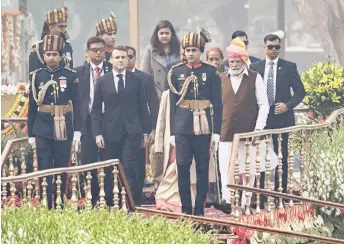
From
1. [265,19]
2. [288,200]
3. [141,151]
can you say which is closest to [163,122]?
[141,151]

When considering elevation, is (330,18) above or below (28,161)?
above

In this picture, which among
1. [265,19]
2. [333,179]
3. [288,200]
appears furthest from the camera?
[265,19]

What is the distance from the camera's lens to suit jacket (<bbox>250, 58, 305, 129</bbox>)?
59.4 feet

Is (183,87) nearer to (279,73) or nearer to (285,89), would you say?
(279,73)

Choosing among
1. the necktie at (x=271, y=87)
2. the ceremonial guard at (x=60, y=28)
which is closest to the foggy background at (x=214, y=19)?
the ceremonial guard at (x=60, y=28)

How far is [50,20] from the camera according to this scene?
18031mm

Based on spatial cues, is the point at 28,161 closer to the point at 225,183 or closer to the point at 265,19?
the point at 225,183

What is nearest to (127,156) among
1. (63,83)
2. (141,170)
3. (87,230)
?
(141,170)

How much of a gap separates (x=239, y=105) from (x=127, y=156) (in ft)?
4.71

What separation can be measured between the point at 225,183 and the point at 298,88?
1817 mm

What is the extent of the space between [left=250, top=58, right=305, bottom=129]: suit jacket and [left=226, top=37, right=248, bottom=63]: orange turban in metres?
0.70

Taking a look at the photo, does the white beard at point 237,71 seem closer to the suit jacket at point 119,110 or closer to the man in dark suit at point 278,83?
the man in dark suit at point 278,83

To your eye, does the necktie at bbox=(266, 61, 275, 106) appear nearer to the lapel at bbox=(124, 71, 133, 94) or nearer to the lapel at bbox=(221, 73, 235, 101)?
the lapel at bbox=(221, 73, 235, 101)

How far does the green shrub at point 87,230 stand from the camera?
11375 millimetres
